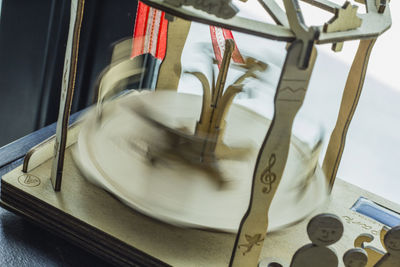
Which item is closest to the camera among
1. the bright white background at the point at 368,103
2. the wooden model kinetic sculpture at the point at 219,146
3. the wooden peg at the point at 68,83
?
the wooden model kinetic sculpture at the point at 219,146

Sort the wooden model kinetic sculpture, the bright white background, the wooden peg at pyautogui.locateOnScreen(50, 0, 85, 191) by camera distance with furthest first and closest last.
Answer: the bright white background, the wooden peg at pyautogui.locateOnScreen(50, 0, 85, 191), the wooden model kinetic sculpture

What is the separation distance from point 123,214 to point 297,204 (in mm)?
249

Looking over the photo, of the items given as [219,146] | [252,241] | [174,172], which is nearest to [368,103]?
[219,146]

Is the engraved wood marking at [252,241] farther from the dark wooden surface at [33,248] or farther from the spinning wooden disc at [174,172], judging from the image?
the dark wooden surface at [33,248]

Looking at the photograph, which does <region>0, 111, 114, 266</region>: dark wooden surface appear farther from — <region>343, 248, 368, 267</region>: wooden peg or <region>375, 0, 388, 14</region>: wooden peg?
<region>375, 0, 388, 14</region>: wooden peg

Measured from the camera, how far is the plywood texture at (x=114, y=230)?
72 centimetres

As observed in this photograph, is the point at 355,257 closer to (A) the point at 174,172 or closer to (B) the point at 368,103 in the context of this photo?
(A) the point at 174,172

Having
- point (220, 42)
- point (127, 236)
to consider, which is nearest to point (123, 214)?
point (127, 236)

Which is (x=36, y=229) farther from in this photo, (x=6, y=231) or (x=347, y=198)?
(x=347, y=198)

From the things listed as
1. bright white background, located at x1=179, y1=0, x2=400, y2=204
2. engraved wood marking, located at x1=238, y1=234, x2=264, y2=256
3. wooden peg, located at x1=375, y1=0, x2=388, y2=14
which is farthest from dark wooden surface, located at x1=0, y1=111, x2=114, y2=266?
bright white background, located at x1=179, y1=0, x2=400, y2=204

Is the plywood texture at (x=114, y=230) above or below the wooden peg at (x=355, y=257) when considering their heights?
below

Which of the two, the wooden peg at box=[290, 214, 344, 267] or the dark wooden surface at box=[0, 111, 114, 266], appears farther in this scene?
the dark wooden surface at box=[0, 111, 114, 266]

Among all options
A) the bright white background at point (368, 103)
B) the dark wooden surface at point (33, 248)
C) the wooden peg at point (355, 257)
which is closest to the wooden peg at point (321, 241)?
the wooden peg at point (355, 257)

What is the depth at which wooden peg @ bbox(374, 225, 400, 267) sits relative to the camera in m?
0.62
